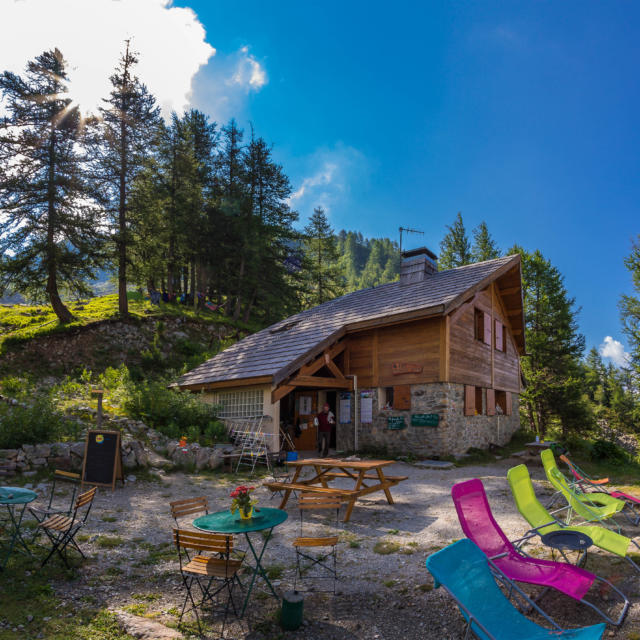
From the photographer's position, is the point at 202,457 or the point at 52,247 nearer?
the point at 202,457

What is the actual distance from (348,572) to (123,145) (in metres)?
26.1

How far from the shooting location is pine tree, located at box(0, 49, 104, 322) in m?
20.2

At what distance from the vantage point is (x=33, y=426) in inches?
380

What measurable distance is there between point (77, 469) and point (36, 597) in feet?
18.6

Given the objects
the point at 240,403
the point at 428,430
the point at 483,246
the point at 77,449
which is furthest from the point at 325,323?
the point at 483,246

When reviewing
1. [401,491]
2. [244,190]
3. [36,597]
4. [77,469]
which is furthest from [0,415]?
[244,190]

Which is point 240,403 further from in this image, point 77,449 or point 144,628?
point 144,628

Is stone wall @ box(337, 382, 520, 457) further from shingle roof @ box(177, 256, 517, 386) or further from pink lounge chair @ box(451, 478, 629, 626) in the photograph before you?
pink lounge chair @ box(451, 478, 629, 626)

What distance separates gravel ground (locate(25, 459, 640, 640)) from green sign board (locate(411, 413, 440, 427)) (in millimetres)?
4519

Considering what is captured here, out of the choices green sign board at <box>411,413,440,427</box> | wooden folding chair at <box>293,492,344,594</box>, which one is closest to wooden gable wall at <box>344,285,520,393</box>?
green sign board at <box>411,413,440,427</box>

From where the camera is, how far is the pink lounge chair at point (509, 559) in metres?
3.64

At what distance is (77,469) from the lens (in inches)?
368

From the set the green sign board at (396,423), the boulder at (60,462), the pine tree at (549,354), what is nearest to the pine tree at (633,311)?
the pine tree at (549,354)

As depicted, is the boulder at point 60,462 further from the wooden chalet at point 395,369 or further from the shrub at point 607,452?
the shrub at point 607,452
